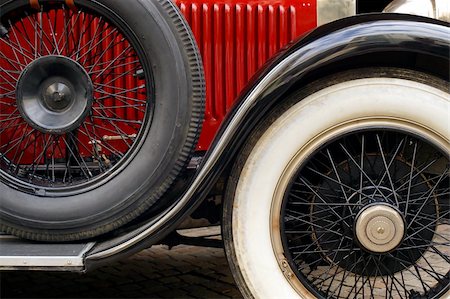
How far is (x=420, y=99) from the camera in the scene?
6.58 feet

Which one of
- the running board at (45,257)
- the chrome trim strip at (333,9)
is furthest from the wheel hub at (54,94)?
the chrome trim strip at (333,9)

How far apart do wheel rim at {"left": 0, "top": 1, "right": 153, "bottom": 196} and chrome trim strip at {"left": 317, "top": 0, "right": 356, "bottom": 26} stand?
98cm

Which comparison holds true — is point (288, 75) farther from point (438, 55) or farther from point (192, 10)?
point (192, 10)

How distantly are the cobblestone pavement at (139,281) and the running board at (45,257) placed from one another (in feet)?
3.23

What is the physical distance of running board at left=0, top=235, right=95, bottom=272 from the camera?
6.50 feet

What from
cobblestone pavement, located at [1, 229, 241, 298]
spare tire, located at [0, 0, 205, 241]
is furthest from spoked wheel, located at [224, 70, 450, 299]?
cobblestone pavement, located at [1, 229, 241, 298]

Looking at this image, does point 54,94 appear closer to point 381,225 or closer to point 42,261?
point 42,261

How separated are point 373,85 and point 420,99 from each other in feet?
0.57

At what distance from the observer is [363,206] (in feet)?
6.66

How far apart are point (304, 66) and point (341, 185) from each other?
473 mm

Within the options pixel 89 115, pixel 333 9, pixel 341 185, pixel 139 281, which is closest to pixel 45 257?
pixel 89 115

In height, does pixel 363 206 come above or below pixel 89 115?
below

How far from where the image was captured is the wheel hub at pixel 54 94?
2.15 metres

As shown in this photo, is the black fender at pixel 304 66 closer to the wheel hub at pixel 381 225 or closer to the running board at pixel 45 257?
the running board at pixel 45 257
